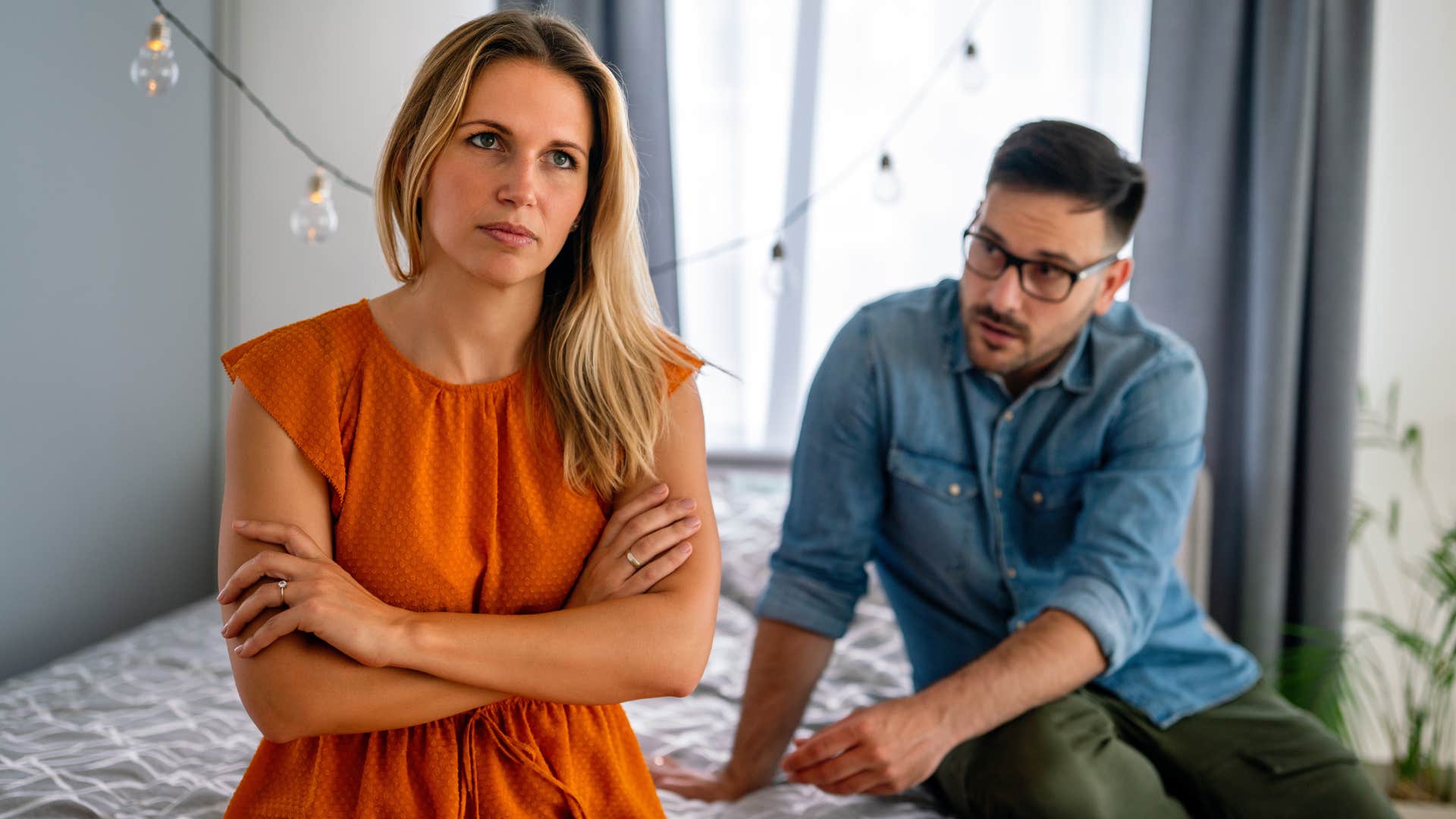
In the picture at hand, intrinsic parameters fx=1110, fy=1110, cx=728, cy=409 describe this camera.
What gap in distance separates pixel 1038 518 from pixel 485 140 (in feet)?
3.22

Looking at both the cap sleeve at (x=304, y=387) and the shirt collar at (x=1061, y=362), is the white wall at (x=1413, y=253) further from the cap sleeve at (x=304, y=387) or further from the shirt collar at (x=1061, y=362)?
the cap sleeve at (x=304, y=387)

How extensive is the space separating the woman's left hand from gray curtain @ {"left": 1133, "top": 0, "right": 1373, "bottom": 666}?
2.23 metres

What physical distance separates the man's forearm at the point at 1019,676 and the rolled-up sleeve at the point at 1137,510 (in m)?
0.03

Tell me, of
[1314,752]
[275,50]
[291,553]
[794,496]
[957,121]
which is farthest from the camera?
[957,121]

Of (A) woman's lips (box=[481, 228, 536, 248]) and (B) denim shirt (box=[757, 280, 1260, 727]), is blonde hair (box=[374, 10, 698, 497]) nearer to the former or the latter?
(A) woman's lips (box=[481, 228, 536, 248])

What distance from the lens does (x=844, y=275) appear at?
287cm

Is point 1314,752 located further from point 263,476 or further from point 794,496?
point 263,476

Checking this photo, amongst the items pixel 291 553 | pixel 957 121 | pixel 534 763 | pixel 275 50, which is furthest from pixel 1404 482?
pixel 275 50

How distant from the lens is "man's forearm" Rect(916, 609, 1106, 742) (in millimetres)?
1327

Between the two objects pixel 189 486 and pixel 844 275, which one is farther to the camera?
pixel 844 275

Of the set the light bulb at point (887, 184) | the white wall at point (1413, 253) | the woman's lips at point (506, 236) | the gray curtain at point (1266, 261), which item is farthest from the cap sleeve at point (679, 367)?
the white wall at point (1413, 253)

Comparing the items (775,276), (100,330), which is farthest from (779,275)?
(100,330)

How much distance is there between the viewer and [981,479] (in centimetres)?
161

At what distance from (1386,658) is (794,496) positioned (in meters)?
2.01
